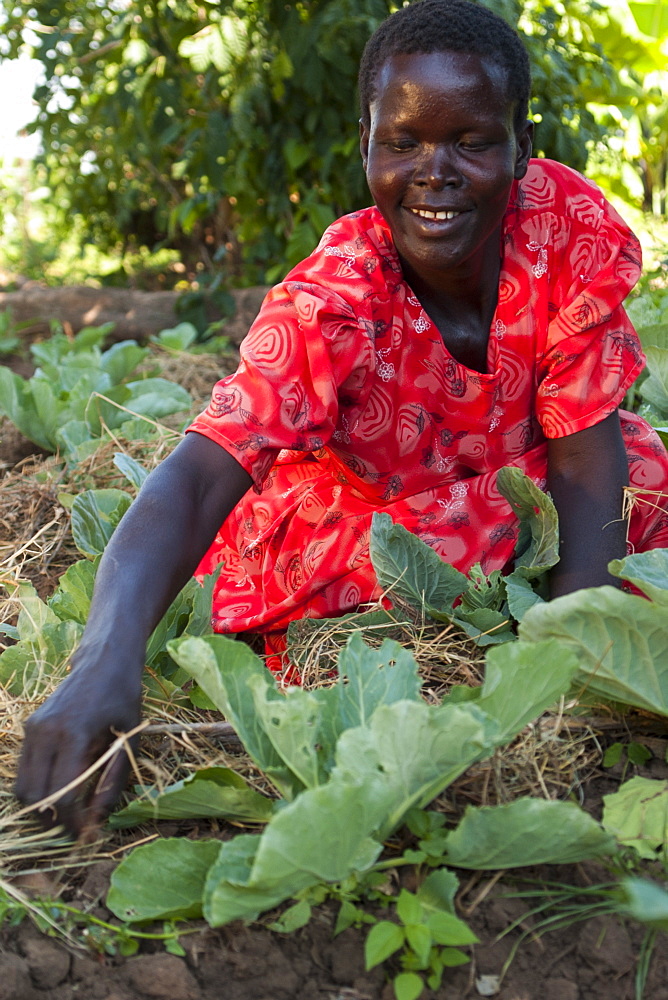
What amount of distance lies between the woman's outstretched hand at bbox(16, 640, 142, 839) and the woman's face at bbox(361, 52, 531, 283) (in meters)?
0.77

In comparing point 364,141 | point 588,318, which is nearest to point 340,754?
point 588,318

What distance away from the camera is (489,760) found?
1.26 metres

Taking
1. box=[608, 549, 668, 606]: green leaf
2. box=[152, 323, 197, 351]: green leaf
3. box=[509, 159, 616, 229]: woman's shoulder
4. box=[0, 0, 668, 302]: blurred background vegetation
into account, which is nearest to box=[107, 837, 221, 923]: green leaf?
box=[608, 549, 668, 606]: green leaf

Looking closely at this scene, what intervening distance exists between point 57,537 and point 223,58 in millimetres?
1895

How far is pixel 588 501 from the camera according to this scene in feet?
5.50

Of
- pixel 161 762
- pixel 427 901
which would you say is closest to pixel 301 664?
pixel 161 762

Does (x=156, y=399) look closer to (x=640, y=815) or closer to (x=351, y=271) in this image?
(x=351, y=271)

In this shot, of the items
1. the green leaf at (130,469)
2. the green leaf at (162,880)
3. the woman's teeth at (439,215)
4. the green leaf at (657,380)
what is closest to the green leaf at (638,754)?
the green leaf at (162,880)

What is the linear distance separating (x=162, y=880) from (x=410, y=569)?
66 centimetres

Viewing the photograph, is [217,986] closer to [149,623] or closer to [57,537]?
[149,623]

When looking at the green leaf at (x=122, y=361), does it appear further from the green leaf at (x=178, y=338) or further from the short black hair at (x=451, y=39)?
the short black hair at (x=451, y=39)

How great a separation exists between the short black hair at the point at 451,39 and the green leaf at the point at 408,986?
118 cm

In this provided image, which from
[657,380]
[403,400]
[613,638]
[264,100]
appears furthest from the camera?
[264,100]

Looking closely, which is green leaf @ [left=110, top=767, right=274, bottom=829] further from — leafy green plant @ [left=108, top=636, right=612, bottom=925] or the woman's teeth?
the woman's teeth
